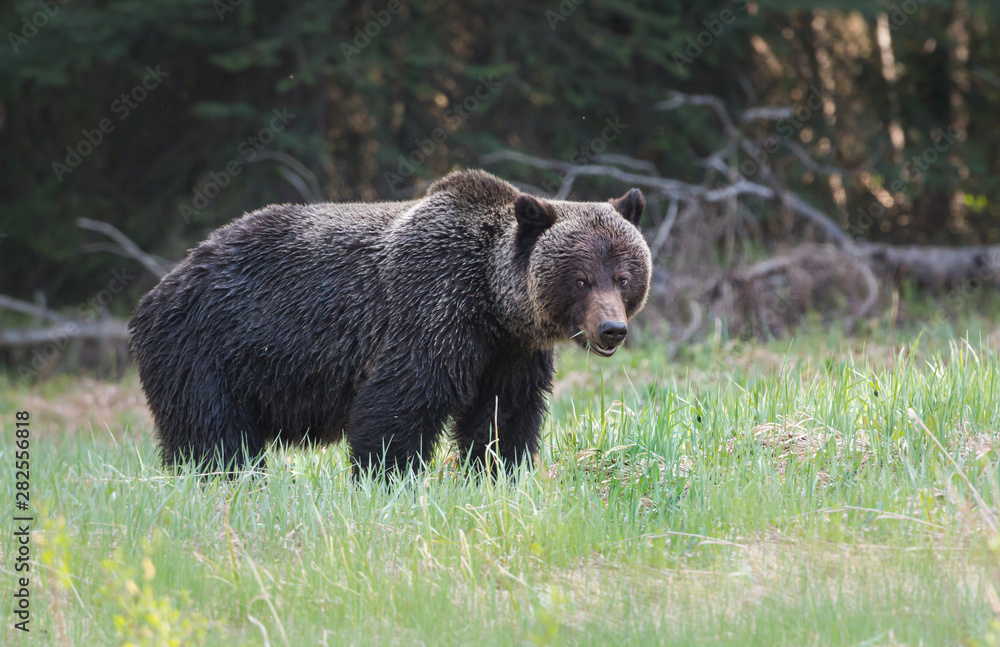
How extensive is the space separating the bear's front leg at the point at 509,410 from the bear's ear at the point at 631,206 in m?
0.90

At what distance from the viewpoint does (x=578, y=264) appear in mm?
5211

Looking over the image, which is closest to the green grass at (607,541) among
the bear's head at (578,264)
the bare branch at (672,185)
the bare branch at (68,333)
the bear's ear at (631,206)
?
the bear's head at (578,264)

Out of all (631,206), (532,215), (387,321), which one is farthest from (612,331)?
(387,321)

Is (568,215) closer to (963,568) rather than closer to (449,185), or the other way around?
(449,185)

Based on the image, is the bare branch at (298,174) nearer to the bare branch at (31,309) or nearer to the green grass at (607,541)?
the bare branch at (31,309)

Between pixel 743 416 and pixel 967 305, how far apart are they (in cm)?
726

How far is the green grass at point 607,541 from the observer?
3451 mm

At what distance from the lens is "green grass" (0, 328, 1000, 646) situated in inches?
136

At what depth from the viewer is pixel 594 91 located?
13383 millimetres

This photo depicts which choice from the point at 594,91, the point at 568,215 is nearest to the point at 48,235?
the point at 594,91

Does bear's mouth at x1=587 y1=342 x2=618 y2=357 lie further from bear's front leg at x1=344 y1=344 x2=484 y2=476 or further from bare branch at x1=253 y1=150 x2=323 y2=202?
bare branch at x1=253 y1=150 x2=323 y2=202

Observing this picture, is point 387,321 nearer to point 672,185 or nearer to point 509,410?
point 509,410

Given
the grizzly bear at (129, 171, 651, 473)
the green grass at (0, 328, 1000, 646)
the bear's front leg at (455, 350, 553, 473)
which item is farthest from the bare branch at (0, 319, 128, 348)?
the bear's front leg at (455, 350, 553, 473)

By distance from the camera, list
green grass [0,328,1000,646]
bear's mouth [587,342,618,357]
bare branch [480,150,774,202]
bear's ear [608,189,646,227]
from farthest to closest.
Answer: bare branch [480,150,774,202] → bear's ear [608,189,646,227] → bear's mouth [587,342,618,357] → green grass [0,328,1000,646]
